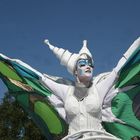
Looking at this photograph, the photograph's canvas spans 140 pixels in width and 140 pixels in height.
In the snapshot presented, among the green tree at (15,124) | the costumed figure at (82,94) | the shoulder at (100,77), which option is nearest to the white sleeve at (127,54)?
the costumed figure at (82,94)

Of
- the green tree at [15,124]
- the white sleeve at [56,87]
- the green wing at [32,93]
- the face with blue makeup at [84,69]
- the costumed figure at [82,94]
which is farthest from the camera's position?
the green tree at [15,124]

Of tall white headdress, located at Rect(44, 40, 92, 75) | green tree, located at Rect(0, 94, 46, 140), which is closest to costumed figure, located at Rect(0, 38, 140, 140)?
tall white headdress, located at Rect(44, 40, 92, 75)

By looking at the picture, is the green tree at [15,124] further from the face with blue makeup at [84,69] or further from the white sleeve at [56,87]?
the face with blue makeup at [84,69]

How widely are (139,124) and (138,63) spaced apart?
121cm

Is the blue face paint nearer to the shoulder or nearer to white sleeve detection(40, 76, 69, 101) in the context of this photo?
the shoulder

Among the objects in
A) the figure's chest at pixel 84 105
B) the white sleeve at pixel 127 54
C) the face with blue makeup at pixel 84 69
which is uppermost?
the white sleeve at pixel 127 54

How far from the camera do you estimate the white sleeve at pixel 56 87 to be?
8.74 metres

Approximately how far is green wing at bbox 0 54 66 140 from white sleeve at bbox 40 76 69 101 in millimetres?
134

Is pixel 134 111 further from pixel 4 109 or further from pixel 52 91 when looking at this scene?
pixel 4 109

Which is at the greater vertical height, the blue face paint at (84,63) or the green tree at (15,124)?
the green tree at (15,124)

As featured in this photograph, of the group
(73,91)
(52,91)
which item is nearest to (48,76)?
(52,91)

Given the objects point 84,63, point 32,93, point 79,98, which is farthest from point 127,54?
point 32,93

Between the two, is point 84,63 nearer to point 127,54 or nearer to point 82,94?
point 82,94

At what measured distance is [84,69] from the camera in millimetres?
8359
